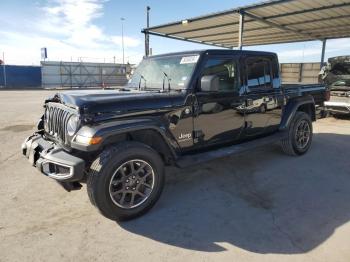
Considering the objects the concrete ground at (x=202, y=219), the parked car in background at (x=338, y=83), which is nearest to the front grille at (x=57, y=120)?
the concrete ground at (x=202, y=219)

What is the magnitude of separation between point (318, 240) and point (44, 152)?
321cm

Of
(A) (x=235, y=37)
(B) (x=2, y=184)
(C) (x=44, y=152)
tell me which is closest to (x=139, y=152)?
(C) (x=44, y=152)

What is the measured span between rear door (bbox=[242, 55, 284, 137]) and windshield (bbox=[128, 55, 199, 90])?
1081 mm

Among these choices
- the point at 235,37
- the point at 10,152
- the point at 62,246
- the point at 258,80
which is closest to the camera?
the point at 62,246

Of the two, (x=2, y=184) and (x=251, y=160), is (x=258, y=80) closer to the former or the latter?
(x=251, y=160)

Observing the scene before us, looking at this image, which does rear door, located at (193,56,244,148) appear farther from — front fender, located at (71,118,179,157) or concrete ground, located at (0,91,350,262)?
→ concrete ground, located at (0,91,350,262)

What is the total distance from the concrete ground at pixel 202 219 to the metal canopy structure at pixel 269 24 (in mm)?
6425

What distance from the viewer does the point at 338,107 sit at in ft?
33.8

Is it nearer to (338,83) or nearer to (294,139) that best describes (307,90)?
(294,139)

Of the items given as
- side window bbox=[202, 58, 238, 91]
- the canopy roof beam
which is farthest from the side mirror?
the canopy roof beam

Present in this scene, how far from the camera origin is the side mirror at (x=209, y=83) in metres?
4.10

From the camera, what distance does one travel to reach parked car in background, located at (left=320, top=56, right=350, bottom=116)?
10.2 metres

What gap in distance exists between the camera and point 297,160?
19.6ft

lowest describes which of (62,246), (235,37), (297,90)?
(62,246)
